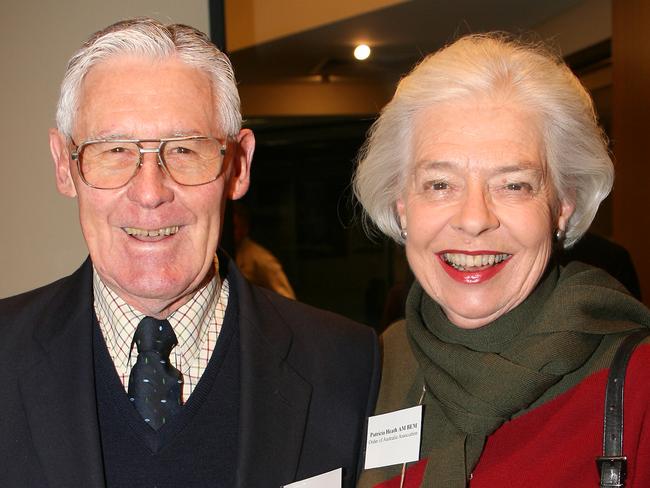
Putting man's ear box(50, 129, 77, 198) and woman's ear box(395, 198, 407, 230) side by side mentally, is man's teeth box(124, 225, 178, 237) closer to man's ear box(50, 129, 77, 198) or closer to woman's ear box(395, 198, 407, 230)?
man's ear box(50, 129, 77, 198)

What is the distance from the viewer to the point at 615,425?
1.69 metres

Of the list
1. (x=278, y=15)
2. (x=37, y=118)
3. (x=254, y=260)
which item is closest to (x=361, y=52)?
(x=278, y=15)

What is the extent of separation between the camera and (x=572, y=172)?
6.69 ft

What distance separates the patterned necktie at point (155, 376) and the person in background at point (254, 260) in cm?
173

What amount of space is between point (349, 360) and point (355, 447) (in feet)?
0.73

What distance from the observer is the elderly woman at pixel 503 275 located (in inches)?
72.2

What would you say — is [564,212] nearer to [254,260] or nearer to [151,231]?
[151,231]

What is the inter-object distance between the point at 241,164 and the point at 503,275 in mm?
733

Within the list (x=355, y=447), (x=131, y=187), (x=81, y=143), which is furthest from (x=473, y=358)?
(x=81, y=143)

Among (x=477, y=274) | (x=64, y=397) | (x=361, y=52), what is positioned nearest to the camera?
(x=64, y=397)

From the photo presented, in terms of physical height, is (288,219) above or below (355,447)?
above

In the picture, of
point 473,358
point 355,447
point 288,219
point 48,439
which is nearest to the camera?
point 48,439

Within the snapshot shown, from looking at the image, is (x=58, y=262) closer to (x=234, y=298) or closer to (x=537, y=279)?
(x=234, y=298)

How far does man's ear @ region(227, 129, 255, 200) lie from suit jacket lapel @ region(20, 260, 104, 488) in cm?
46
